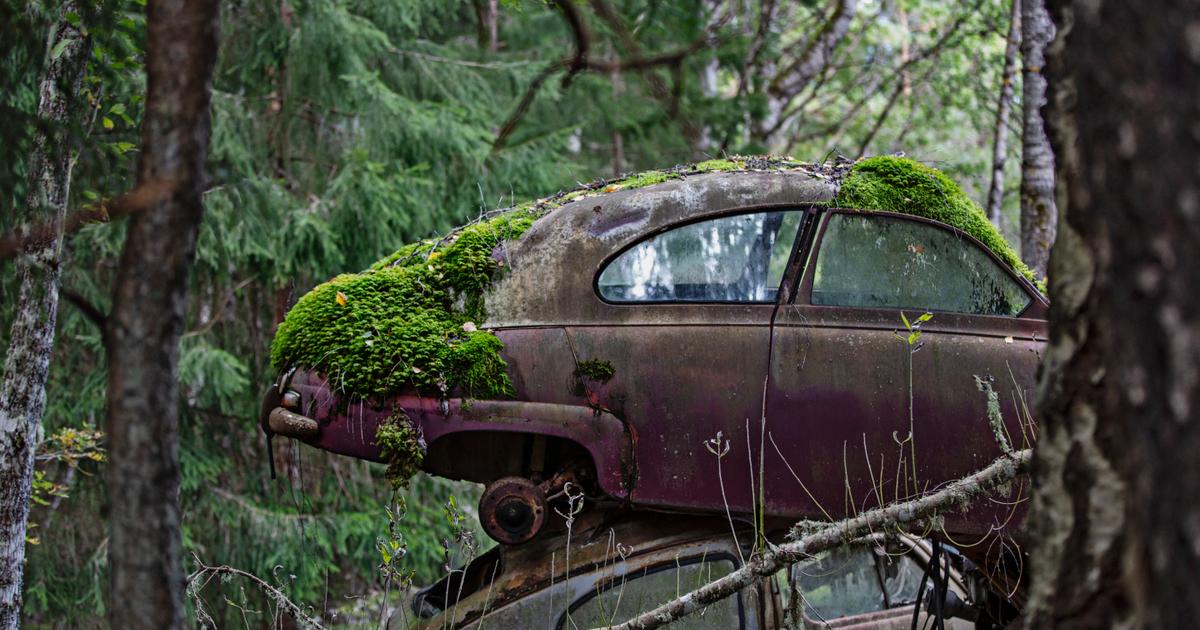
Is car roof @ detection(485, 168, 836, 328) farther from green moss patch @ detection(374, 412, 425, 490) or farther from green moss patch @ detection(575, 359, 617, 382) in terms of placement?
green moss patch @ detection(374, 412, 425, 490)

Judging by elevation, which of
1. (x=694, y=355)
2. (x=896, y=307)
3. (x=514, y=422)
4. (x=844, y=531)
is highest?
(x=896, y=307)

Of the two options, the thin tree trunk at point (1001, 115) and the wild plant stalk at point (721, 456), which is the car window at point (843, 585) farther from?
the thin tree trunk at point (1001, 115)

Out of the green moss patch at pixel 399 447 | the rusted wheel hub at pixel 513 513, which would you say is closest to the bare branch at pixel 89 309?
the green moss patch at pixel 399 447

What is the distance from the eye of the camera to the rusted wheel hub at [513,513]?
4.82m

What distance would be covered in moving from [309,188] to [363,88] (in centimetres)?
118

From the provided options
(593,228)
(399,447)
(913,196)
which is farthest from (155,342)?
(913,196)

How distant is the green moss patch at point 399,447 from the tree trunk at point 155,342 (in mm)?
2404

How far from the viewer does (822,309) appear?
194 inches

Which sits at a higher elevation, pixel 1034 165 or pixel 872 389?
pixel 1034 165

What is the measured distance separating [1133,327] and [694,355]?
3163 mm

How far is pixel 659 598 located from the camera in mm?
4582

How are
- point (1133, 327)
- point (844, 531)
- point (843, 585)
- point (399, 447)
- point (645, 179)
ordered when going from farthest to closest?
point (843, 585)
point (645, 179)
point (399, 447)
point (844, 531)
point (1133, 327)

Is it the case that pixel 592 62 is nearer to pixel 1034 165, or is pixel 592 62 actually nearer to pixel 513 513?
pixel 513 513

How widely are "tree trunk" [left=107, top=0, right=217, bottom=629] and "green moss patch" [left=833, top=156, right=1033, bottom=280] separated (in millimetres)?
3428
